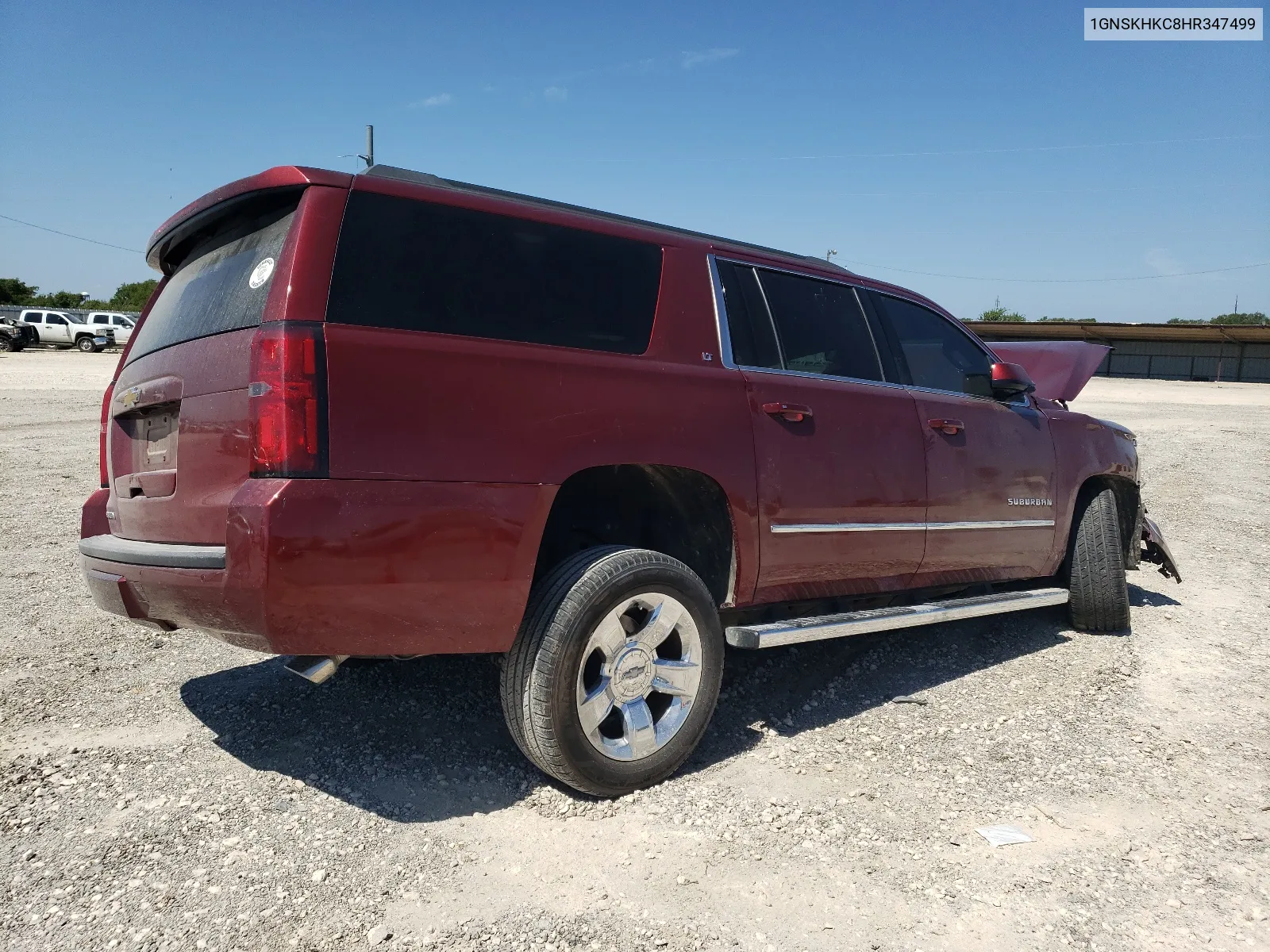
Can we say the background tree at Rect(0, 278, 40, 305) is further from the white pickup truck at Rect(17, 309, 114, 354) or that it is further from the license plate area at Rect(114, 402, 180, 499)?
the license plate area at Rect(114, 402, 180, 499)

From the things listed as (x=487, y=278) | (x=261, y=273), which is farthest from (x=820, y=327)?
(x=261, y=273)

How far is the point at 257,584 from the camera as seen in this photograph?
2477mm

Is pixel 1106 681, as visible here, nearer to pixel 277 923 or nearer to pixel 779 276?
pixel 779 276

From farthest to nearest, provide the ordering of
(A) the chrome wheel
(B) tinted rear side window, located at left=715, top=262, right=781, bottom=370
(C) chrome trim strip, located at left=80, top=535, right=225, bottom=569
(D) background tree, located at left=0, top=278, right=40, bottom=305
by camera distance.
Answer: (D) background tree, located at left=0, top=278, right=40, bottom=305, (B) tinted rear side window, located at left=715, top=262, right=781, bottom=370, (A) the chrome wheel, (C) chrome trim strip, located at left=80, top=535, right=225, bottom=569

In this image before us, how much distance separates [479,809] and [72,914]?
1.15 meters

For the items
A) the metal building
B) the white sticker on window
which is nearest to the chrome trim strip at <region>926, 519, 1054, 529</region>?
the white sticker on window

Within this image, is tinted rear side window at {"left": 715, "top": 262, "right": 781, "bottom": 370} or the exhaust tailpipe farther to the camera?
tinted rear side window at {"left": 715, "top": 262, "right": 781, "bottom": 370}

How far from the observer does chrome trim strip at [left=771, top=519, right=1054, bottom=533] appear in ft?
11.9

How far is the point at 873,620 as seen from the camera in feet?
12.7

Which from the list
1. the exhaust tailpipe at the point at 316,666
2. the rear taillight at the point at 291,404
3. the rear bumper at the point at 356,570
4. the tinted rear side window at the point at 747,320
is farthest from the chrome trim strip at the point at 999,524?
the rear taillight at the point at 291,404

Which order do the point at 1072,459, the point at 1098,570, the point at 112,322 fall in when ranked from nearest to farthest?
1. the point at 1072,459
2. the point at 1098,570
3. the point at 112,322

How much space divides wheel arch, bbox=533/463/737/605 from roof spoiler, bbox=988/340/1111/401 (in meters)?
3.00

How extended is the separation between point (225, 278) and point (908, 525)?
2904mm

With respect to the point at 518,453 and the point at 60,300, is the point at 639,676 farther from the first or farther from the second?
the point at 60,300
